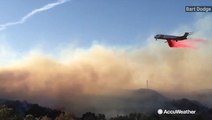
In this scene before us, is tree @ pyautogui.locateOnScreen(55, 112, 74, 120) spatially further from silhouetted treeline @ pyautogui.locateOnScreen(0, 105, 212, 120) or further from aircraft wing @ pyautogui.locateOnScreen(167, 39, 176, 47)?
aircraft wing @ pyautogui.locateOnScreen(167, 39, 176, 47)

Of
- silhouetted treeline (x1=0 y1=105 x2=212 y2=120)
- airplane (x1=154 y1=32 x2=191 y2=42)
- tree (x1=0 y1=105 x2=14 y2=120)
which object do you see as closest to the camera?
airplane (x1=154 y1=32 x2=191 y2=42)

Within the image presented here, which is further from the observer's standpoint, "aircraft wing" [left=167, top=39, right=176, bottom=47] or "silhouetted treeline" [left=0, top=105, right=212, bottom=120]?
"silhouetted treeline" [left=0, top=105, right=212, bottom=120]

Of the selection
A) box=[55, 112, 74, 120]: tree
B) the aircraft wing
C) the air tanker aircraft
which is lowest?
box=[55, 112, 74, 120]: tree

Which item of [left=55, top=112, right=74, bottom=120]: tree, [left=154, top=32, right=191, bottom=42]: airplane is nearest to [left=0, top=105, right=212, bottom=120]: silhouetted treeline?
[left=55, top=112, right=74, bottom=120]: tree

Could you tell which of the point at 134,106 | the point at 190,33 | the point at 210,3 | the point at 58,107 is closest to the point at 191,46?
the point at 190,33

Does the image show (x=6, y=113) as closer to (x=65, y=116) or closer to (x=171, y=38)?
(x=65, y=116)

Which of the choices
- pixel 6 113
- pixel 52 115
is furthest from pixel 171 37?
pixel 6 113

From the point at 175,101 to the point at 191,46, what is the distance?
4.97ft

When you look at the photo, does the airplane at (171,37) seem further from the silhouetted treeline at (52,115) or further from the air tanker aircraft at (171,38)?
the silhouetted treeline at (52,115)

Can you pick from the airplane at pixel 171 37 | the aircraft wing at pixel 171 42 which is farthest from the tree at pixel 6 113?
the aircraft wing at pixel 171 42

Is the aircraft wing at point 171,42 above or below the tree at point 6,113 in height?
above

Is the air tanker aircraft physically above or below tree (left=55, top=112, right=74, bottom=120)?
above

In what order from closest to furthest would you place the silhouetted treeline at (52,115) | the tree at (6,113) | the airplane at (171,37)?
the airplane at (171,37)
the silhouetted treeline at (52,115)
the tree at (6,113)

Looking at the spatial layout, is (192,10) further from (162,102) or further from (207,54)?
(162,102)
